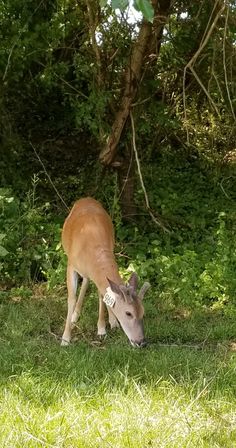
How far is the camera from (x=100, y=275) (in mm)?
6266

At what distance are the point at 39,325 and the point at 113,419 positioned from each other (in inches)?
113

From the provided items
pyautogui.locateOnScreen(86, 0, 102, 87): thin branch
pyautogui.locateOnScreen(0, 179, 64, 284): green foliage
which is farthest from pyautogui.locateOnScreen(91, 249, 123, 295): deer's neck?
pyautogui.locateOnScreen(86, 0, 102, 87): thin branch

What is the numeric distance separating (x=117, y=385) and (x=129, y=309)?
1.21 m

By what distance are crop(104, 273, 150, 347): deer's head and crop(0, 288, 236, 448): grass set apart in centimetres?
13

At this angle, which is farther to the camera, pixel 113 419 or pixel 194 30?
pixel 194 30

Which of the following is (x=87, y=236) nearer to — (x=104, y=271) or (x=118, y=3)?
(x=104, y=271)

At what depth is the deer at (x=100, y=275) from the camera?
581 centimetres

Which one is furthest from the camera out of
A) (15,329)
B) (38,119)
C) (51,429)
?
(38,119)

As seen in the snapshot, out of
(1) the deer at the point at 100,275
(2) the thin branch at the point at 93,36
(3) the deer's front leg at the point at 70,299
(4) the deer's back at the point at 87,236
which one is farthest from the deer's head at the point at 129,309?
(2) the thin branch at the point at 93,36

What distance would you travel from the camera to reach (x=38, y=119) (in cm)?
1249

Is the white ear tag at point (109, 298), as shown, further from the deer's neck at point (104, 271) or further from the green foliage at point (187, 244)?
the green foliage at point (187, 244)

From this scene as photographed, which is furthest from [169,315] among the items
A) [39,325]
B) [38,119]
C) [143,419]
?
[38,119]

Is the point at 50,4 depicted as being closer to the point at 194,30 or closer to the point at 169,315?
the point at 194,30

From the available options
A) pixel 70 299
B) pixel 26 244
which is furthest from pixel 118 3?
pixel 26 244
